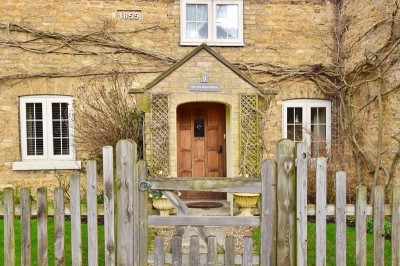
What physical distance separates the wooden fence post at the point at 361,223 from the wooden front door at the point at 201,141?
19.0 feet

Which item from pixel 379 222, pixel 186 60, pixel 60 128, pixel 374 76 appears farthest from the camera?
pixel 60 128

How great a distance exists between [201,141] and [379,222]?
6.09 meters

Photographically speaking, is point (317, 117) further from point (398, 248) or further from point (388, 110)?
point (398, 248)

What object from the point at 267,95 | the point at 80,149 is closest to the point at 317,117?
the point at 267,95

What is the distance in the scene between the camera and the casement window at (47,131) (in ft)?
29.7

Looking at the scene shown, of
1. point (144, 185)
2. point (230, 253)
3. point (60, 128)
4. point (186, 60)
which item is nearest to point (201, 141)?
point (186, 60)

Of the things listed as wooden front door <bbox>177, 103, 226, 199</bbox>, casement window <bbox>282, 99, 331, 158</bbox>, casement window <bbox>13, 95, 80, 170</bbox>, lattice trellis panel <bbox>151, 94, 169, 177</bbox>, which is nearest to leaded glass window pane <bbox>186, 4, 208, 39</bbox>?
wooden front door <bbox>177, 103, 226, 199</bbox>

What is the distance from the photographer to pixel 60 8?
913 cm

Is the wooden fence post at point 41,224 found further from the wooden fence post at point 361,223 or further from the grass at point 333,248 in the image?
the grass at point 333,248

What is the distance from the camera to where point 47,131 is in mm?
9195

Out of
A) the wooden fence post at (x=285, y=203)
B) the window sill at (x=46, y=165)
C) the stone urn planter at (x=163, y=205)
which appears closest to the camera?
the wooden fence post at (x=285, y=203)

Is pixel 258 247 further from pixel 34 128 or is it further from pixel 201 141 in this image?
pixel 34 128

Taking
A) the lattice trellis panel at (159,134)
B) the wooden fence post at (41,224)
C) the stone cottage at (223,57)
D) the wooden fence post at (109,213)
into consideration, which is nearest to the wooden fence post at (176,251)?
the wooden fence post at (109,213)

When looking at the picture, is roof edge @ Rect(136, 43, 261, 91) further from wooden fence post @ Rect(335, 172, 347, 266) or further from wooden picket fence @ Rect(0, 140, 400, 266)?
wooden fence post @ Rect(335, 172, 347, 266)
